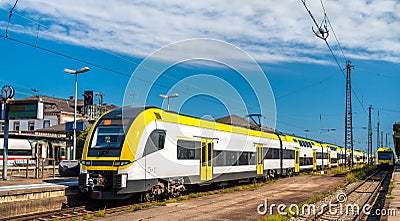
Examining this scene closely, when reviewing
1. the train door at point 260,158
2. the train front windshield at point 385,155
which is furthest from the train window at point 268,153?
the train front windshield at point 385,155

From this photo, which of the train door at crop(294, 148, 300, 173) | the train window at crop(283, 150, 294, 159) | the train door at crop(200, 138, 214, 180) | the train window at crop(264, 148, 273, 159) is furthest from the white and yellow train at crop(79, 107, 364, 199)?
the train door at crop(294, 148, 300, 173)

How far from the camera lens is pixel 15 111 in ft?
60.1

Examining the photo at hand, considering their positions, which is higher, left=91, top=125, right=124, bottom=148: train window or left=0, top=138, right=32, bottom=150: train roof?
left=91, top=125, right=124, bottom=148: train window

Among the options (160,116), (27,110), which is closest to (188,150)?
(160,116)

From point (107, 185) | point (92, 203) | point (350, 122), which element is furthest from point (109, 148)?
point (350, 122)

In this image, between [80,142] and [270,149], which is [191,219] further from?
[80,142]

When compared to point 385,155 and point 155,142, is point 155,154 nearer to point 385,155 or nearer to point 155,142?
point 155,142

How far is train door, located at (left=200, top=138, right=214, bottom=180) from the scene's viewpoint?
1802 cm

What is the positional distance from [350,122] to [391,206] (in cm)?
3165

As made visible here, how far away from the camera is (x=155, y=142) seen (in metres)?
14.9

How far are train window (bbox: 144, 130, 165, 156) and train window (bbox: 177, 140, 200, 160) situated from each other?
1.22 m

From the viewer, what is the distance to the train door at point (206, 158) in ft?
59.1

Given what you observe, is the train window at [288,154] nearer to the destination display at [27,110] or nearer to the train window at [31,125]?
the destination display at [27,110]

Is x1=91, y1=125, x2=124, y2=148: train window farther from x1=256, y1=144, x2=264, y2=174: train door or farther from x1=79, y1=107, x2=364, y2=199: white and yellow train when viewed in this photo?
x1=256, y1=144, x2=264, y2=174: train door
